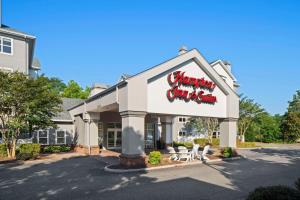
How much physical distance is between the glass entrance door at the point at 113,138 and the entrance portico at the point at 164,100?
3.71 metres

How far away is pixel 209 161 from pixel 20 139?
62.4ft

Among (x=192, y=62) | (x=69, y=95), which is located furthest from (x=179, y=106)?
(x=69, y=95)

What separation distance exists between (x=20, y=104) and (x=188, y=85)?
13193 millimetres

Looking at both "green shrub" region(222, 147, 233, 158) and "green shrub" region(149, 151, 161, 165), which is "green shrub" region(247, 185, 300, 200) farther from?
"green shrub" region(222, 147, 233, 158)

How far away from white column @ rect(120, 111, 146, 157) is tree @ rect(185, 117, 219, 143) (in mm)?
22403

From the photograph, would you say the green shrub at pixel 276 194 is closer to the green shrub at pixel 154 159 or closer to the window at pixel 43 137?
the green shrub at pixel 154 159

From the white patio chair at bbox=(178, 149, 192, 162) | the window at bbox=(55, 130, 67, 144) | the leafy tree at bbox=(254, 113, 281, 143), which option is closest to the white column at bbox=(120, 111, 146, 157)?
the white patio chair at bbox=(178, 149, 192, 162)

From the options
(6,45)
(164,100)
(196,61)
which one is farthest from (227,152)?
(6,45)

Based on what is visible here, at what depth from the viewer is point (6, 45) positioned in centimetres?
2680

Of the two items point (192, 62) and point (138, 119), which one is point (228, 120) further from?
point (138, 119)

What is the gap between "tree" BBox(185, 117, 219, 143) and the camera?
1531 inches

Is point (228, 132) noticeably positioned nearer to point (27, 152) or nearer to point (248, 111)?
point (27, 152)

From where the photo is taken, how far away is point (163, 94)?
18578 mm

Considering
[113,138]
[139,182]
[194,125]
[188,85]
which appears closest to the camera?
[139,182]
